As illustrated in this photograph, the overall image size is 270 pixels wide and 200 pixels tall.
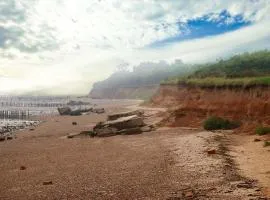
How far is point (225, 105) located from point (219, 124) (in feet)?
17.9

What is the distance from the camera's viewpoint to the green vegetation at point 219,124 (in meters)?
39.8

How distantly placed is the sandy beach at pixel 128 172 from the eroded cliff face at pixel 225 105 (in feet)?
27.1

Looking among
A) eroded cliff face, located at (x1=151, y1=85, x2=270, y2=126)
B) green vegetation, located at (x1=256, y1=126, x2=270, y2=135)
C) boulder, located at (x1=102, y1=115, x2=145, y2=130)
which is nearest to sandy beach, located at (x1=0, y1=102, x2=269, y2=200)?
green vegetation, located at (x1=256, y1=126, x2=270, y2=135)

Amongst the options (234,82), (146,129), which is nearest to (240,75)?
(234,82)

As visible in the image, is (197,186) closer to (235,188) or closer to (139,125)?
(235,188)

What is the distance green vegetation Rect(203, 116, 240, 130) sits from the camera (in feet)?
131

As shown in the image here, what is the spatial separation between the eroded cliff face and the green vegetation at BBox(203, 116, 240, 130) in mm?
1433

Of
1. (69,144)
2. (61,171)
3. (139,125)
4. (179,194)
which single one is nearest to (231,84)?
(139,125)

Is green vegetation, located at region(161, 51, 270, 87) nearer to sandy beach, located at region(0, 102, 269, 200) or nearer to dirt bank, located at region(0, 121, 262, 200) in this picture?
sandy beach, located at region(0, 102, 269, 200)

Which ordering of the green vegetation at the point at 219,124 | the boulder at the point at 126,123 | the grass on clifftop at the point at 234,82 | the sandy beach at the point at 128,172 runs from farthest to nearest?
the boulder at the point at 126,123 → the grass on clifftop at the point at 234,82 → the green vegetation at the point at 219,124 → the sandy beach at the point at 128,172

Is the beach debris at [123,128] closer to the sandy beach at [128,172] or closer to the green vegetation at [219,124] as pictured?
the green vegetation at [219,124]

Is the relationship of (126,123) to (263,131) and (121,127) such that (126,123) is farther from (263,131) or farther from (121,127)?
(263,131)

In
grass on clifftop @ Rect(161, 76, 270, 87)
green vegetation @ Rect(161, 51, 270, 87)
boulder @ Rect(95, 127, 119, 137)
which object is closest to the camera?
grass on clifftop @ Rect(161, 76, 270, 87)

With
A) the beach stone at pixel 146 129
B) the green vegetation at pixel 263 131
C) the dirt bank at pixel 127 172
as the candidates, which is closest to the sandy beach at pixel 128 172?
the dirt bank at pixel 127 172
